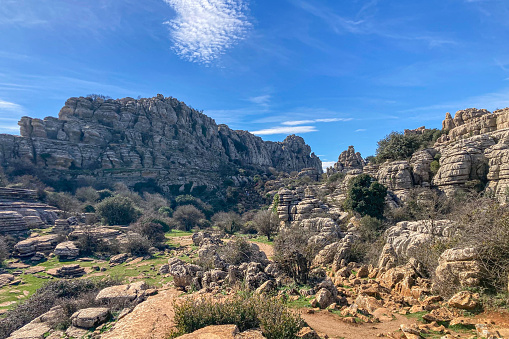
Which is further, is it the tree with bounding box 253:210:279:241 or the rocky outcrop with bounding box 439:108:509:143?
the tree with bounding box 253:210:279:241

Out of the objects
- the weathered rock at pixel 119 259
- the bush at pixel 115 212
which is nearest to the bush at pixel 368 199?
the weathered rock at pixel 119 259

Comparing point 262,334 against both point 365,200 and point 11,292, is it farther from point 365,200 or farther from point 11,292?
point 365,200

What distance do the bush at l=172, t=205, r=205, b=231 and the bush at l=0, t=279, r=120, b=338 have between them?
77.8 ft

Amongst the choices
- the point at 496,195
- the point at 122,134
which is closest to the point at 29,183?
the point at 122,134

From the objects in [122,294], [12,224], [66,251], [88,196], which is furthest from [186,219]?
[122,294]

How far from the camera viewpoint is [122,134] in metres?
61.4

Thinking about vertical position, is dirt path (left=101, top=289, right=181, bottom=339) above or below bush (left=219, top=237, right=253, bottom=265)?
below

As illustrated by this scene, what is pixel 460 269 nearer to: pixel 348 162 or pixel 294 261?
pixel 294 261

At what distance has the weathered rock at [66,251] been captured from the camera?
19306mm

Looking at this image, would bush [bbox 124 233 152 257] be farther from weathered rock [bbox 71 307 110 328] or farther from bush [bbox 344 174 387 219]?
bush [bbox 344 174 387 219]

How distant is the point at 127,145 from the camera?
5922 centimetres

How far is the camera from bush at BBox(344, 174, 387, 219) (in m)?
20.5

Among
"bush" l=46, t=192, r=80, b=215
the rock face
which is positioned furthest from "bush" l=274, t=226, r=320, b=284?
the rock face

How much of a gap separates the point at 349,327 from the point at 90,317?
871cm
